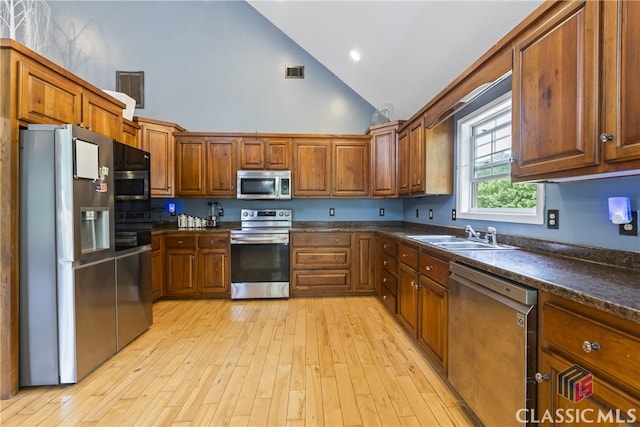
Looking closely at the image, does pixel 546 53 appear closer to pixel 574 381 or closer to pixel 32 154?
pixel 574 381

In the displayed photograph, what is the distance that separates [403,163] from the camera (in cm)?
345

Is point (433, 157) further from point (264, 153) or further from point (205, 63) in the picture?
point (205, 63)

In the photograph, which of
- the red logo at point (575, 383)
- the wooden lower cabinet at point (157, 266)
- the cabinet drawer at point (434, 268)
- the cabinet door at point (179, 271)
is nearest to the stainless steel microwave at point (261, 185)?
the cabinet door at point (179, 271)

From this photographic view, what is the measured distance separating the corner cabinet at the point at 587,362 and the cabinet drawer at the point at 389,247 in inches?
71.1

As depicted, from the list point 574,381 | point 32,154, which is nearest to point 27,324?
point 32,154

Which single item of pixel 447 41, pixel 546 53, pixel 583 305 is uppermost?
pixel 447 41

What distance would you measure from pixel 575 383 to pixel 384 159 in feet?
10.2

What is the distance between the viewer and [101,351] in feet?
6.87

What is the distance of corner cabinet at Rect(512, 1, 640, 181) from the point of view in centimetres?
104

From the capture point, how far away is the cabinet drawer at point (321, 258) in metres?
3.67

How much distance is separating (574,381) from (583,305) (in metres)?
0.26

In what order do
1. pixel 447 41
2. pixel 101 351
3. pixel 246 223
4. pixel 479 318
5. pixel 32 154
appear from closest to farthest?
1. pixel 479 318
2. pixel 32 154
3. pixel 101 351
4. pixel 447 41
5. pixel 246 223

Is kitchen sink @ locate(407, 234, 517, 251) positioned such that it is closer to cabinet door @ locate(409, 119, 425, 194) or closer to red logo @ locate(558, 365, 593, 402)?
cabinet door @ locate(409, 119, 425, 194)

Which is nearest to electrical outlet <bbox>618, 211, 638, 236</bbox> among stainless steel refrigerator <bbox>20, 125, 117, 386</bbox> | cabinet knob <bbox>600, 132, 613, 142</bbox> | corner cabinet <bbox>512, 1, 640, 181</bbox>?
corner cabinet <bbox>512, 1, 640, 181</bbox>
